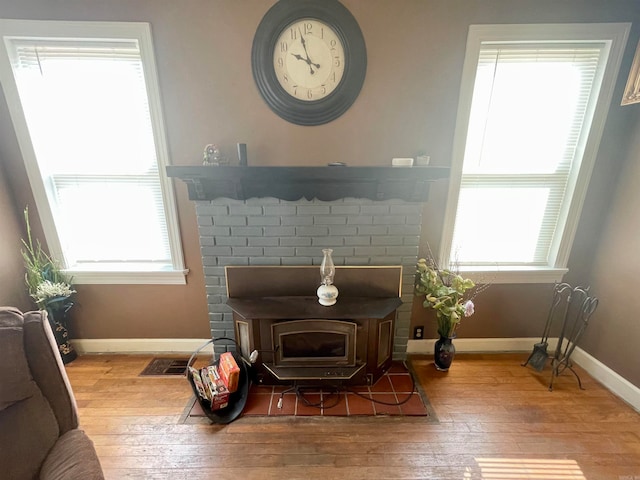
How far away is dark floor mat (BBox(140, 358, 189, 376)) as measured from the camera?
1.98 meters

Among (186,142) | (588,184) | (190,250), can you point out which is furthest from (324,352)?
(588,184)

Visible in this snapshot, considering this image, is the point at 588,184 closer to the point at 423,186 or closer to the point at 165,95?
the point at 423,186

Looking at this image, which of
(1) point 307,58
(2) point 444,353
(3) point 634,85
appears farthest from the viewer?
(2) point 444,353

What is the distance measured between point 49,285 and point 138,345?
2.48 ft

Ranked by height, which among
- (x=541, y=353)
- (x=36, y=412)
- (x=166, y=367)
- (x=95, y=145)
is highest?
(x=95, y=145)

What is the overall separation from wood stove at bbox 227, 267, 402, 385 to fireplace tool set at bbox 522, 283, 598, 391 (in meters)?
1.13

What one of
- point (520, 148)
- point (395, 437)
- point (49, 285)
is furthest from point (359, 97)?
point (49, 285)

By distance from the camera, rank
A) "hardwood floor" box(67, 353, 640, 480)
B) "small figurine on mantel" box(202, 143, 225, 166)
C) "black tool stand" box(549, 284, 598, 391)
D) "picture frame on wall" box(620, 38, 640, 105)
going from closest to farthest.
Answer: "hardwood floor" box(67, 353, 640, 480)
"picture frame on wall" box(620, 38, 640, 105)
"small figurine on mantel" box(202, 143, 225, 166)
"black tool stand" box(549, 284, 598, 391)

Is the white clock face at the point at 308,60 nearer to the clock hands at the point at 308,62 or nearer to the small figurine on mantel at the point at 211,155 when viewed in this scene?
the clock hands at the point at 308,62

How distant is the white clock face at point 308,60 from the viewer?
159 cm

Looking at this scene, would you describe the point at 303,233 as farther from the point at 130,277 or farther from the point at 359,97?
the point at 130,277

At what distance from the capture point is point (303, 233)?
5.95 feet

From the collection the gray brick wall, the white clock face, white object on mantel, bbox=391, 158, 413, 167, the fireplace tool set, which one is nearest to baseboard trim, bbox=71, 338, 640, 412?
the fireplace tool set

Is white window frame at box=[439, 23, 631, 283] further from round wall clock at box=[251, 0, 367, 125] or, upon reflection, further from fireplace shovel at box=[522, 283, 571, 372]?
round wall clock at box=[251, 0, 367, 125]
